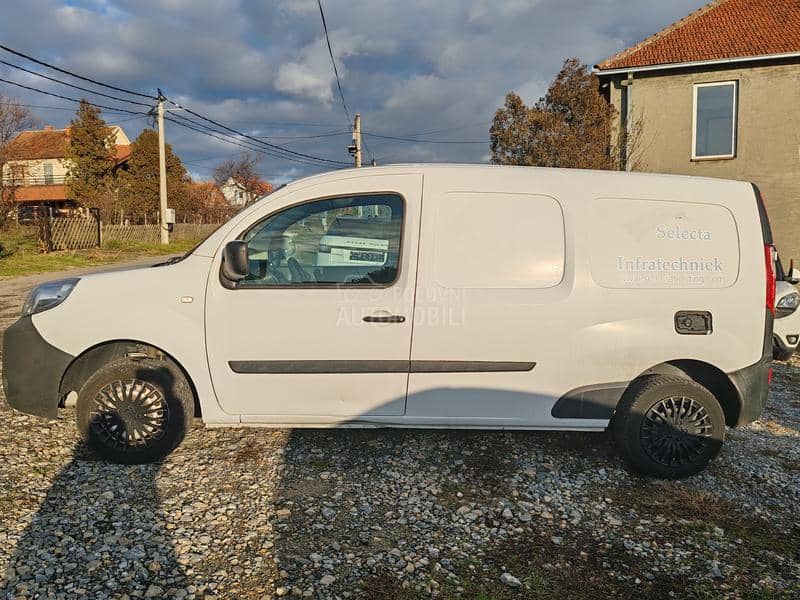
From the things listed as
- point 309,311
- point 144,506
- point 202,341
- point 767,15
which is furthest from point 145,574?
point 767,15

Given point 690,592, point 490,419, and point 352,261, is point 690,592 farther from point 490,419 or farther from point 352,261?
point 352,261

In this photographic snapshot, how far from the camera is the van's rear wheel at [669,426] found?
333 centimetres

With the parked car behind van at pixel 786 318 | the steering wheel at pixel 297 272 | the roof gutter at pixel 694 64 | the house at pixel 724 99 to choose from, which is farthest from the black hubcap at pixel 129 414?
the roof gutter at pixel 694 64

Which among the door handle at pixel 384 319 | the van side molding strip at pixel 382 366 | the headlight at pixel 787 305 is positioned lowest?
the van side molding strip at pixel 382 366

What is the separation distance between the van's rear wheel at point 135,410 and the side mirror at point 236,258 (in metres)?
0.75

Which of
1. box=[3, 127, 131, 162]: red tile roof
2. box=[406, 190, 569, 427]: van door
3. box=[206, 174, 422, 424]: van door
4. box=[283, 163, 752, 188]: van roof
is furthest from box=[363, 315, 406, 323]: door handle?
box=[3, 127, 131, 162]: red tile roof

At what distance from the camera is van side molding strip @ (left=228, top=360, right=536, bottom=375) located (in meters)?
3.27

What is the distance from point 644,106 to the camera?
46.9 ft

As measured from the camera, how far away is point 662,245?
3299mm

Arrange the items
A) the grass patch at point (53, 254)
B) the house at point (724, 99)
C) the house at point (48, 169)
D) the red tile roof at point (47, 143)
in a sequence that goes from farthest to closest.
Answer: the red tile roof at point (47, 143) < the house at point (48, 169) < the grass patch at point (53, 254) < the house at point (724, 99)

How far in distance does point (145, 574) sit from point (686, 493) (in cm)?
294

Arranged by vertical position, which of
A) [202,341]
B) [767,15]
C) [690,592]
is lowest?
[690,592]

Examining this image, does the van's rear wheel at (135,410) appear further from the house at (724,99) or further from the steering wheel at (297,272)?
the house at (724,99)

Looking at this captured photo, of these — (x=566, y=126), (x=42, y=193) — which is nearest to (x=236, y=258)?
(x=566, y=126)
